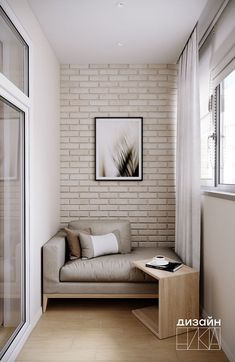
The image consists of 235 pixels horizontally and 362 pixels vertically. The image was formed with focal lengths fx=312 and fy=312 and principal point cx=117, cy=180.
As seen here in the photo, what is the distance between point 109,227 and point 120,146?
1.05 m

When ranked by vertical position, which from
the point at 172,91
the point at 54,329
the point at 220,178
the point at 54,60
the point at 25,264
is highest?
the point at 54,60

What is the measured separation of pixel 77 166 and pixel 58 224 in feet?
2.57

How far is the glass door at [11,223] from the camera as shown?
2236 millimetres

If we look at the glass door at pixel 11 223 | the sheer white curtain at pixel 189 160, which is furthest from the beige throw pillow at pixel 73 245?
the sheer white curtain at pixel 189 160

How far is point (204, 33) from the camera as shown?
10.5 ft

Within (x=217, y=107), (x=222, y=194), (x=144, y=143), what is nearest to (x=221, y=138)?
(x=217, y=107)

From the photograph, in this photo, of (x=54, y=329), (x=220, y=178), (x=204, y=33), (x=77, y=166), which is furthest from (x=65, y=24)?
(x=54, y=329)

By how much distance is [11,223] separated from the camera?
7.88 feet

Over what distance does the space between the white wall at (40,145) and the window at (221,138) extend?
171 centimetres

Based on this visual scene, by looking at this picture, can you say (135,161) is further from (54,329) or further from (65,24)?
(54,329)

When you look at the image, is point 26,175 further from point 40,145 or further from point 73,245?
point 73,245

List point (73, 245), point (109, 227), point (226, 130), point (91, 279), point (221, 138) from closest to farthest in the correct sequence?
point (226, 130), point (221, 138), point (91, 279), point (73, 245), point (109, 227)

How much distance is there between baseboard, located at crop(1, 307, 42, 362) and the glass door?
1.5 inches

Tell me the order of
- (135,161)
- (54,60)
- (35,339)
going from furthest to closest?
(135,161)
(54,60)
(35,339)
